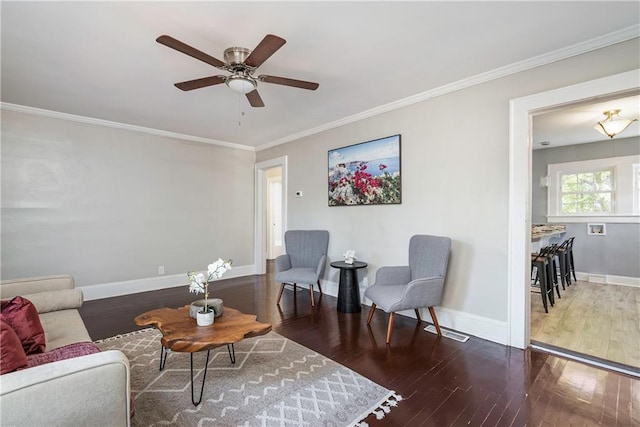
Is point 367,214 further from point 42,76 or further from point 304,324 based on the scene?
point 42,76

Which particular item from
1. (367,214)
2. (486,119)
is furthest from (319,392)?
(486,119)

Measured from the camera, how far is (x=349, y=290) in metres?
3.63

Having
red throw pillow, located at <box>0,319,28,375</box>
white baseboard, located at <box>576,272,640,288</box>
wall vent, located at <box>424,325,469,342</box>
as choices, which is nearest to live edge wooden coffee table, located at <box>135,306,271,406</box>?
red throw pillow, located at <box>0,319,28,375</box>

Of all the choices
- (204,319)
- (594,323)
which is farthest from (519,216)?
(204,319)

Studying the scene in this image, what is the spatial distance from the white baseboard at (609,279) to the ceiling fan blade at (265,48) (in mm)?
6648

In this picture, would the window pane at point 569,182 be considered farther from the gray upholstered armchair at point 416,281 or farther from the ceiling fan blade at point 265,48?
the ceiling fan blade at point 265,48

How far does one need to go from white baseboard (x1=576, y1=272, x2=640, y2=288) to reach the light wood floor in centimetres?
51

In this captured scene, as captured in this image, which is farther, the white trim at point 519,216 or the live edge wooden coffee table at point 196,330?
the white trim at point 519,216

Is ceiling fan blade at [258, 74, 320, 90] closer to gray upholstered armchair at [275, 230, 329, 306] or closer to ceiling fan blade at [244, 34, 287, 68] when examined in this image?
ceiling fan blade at [244, 34, 287, 68]

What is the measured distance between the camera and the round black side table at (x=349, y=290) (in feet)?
11.9

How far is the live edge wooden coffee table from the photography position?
175 cm

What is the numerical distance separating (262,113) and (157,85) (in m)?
1.30

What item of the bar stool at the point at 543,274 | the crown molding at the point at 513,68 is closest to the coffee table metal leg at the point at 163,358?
the crown molding at the point at 513,68

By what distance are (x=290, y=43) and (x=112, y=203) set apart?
12.3ft
